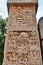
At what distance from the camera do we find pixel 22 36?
149 inches

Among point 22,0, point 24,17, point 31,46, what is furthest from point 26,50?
point 22,0

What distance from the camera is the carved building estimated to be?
12.0ft

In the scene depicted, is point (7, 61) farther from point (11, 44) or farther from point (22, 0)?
point (22, 0)

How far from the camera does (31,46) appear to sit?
12.2ft

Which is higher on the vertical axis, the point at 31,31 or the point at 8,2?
the point at 8,2

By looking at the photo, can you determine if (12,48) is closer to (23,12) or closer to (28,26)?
(28,26)

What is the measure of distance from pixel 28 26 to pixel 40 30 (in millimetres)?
264

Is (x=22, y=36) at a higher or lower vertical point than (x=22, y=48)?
higher

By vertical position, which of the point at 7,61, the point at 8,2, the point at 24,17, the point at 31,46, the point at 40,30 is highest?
the point at 8,2

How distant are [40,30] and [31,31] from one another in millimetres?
214

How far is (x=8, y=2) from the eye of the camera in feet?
12.8

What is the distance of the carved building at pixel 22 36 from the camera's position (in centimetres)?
365

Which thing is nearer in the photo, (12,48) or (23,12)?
(12,48)

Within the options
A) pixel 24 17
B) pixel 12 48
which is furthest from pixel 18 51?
pixel 24 17
